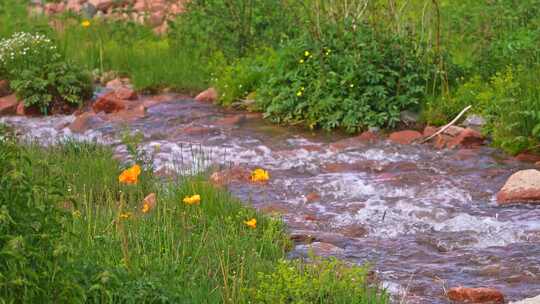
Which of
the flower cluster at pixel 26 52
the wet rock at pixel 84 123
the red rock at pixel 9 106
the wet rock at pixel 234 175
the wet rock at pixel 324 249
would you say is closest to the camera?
the wet rock at pixel 324 249

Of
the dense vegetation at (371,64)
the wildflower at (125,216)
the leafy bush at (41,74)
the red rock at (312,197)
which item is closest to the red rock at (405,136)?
the dense vegetation at (371,64)

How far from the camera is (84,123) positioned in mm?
11367

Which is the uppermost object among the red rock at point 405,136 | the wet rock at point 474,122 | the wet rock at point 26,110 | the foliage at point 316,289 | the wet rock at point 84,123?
the foliage at point 316,289

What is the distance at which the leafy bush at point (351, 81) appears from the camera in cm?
1059

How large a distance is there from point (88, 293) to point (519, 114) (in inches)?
232

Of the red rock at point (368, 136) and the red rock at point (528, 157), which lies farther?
the red rock at point (368, 136)

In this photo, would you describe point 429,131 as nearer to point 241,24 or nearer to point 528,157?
point 528,157

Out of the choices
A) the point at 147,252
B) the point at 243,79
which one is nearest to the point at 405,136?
the point at 243,79

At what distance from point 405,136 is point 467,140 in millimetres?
626

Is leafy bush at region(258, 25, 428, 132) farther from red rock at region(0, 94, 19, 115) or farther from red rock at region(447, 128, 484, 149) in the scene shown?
red rock at region(0, 94, 19, 115)

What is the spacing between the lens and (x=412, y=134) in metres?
10.3

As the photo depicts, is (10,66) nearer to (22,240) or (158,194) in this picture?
(158,194)

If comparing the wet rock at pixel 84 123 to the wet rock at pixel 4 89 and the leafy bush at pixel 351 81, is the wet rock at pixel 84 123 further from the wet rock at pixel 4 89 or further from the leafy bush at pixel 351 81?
the leafy bush at pixel 351 81

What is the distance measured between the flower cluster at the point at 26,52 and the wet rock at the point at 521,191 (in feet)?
20.1
